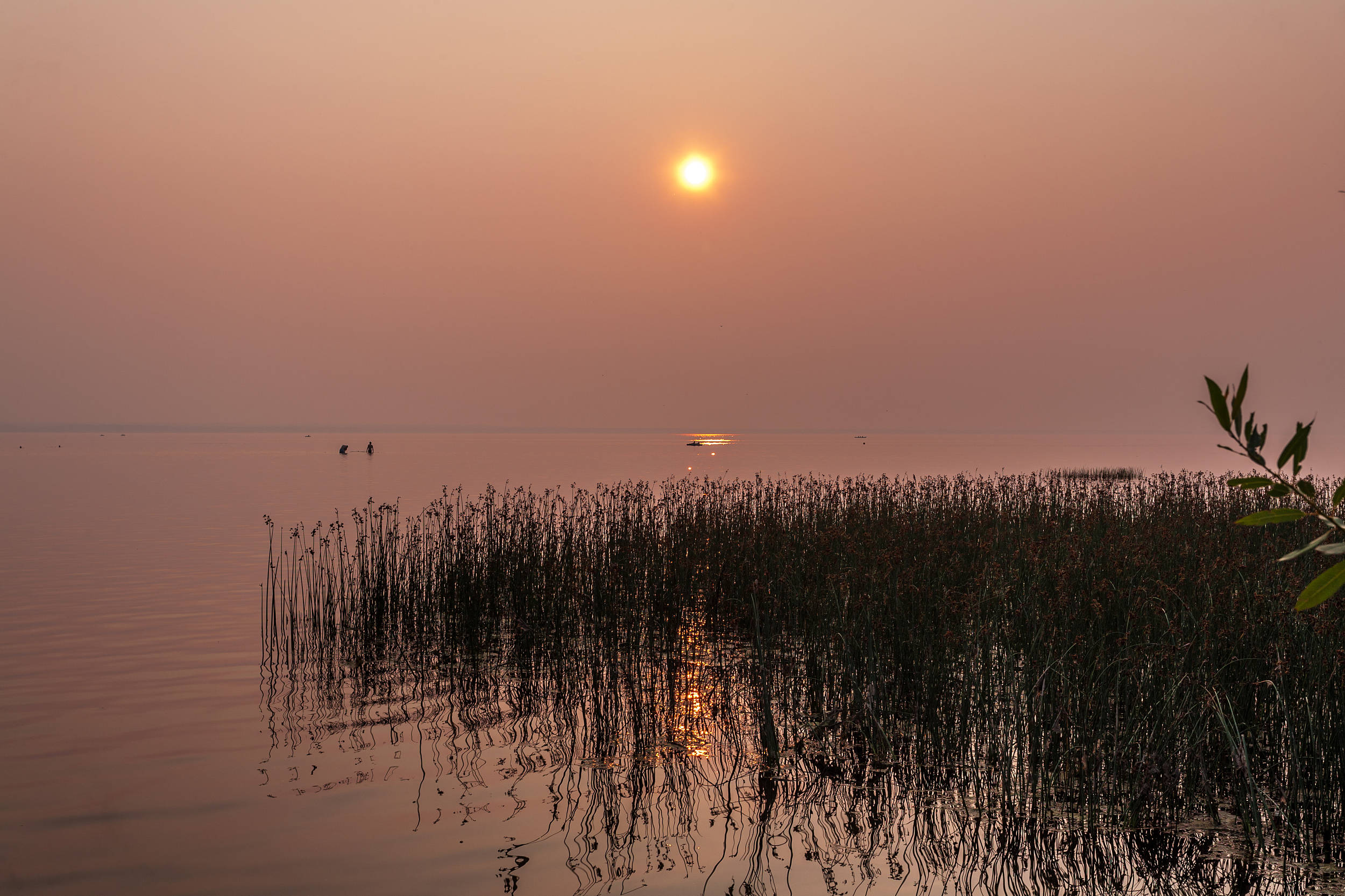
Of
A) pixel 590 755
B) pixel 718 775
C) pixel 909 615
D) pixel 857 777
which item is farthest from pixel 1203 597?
pixel 590 755

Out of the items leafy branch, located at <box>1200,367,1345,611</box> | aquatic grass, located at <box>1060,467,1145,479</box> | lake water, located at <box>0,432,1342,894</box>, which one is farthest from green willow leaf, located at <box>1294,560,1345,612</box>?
aquatic grass, located at <box>1060,467,1145,479</box>

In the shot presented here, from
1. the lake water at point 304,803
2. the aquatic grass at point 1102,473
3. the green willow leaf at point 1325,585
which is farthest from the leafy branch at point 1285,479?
the aquatic grass at point 1102,473

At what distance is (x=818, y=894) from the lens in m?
3.81

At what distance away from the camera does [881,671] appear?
6.12 m

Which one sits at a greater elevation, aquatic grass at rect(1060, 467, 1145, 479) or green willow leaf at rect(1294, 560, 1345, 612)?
green willow leaf at rect(1294, 560, 1345, 612)

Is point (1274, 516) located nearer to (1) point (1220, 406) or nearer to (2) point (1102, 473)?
(1) point (1220, 406)

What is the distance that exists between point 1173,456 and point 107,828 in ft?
257

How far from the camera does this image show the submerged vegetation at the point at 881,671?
4348 mm

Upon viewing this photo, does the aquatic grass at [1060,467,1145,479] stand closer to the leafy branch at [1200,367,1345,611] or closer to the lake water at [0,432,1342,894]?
the lake water at [0,432,1342,894]

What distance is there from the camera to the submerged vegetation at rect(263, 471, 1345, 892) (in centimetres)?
435

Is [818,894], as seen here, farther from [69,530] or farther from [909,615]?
[69,530]

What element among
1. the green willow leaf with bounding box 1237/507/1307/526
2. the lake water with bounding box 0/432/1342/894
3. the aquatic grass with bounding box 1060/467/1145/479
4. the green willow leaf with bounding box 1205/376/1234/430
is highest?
the green willow leaf with bounding box 1205/376/1234/430

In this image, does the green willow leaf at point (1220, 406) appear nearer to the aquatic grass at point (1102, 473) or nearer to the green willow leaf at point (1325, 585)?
the green willow leaf at point (1325, 585)

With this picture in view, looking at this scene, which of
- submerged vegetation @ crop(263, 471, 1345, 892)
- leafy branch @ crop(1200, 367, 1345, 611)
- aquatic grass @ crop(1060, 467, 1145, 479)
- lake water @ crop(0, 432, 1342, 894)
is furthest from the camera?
aquatic grass @ crop(1060, 467, 1145, 479)
